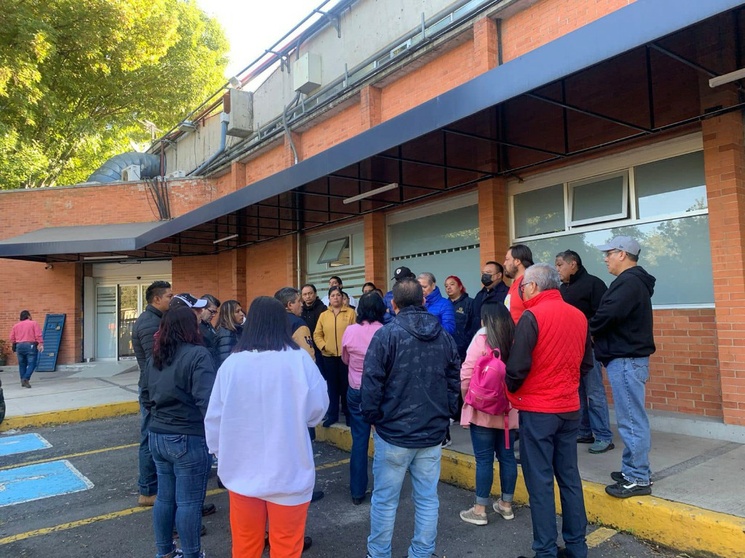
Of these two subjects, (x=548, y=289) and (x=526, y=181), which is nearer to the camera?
(x=548, y=289)

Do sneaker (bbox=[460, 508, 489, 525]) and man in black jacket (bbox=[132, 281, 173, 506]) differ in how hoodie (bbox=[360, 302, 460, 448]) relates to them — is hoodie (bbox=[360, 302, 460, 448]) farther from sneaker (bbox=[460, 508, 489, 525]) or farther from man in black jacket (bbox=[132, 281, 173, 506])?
man in black jacket (bbox=[132, 281, 173, 506])

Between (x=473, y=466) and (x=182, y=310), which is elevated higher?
(x=182, y=310)

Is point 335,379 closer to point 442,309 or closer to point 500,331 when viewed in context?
point 442,309

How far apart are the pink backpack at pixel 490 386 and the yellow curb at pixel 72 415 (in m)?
7.50

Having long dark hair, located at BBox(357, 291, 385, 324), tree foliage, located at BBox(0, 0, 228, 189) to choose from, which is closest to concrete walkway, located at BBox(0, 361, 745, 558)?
long dark hair, located at BBox(357, 291, 385, 324)

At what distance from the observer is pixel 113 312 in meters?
16.3

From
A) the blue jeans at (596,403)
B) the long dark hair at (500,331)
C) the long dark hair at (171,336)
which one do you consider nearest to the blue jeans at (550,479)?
the long dark hair at (500,331)

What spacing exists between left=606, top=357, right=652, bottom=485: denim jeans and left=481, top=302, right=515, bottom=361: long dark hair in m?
0.97

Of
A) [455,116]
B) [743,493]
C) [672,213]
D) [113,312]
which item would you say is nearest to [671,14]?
[455,116]

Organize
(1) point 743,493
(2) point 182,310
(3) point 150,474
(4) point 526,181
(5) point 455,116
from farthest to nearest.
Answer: (4) point 526,181 → (5) point 455,116 → (3) point 150,474 → (1) point 743,493 → (2) point 182,310

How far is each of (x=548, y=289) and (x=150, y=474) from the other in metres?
3.80

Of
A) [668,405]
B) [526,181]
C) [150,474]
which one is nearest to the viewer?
[150,474]

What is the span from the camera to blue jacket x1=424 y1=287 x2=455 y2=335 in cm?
568

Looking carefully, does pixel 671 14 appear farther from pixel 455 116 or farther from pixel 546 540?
pixel 546 540
